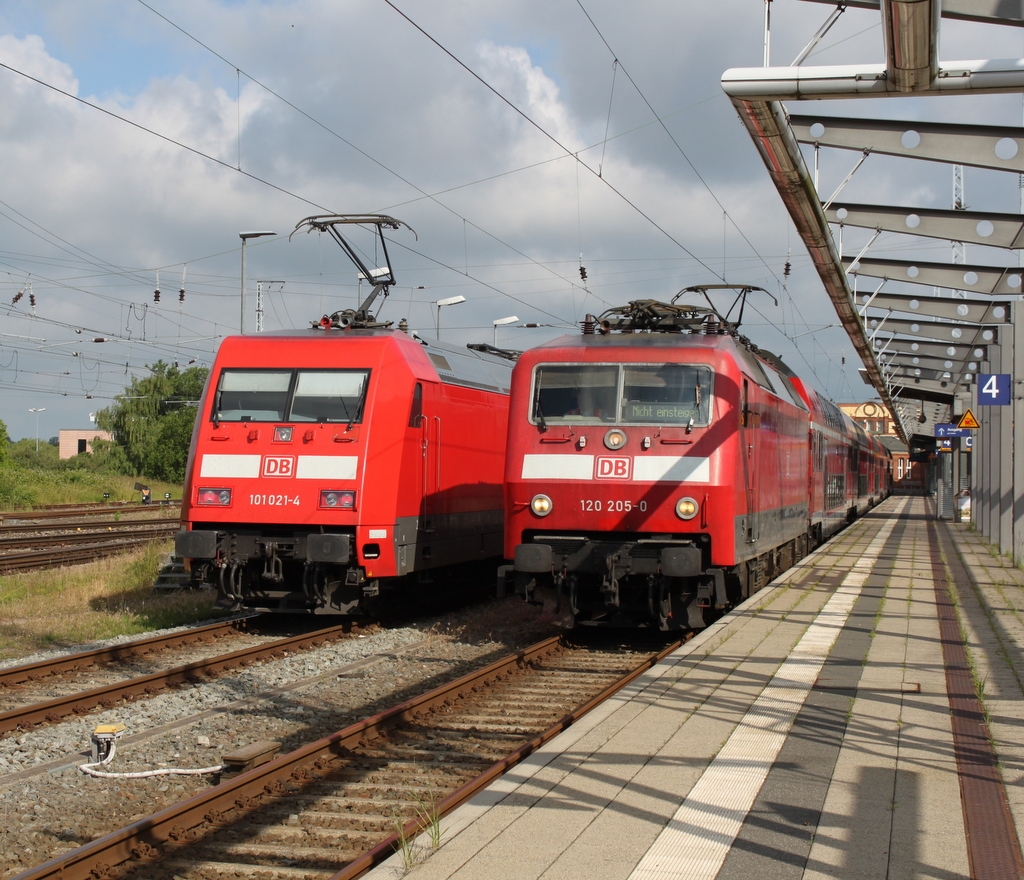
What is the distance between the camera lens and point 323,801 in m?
5.82

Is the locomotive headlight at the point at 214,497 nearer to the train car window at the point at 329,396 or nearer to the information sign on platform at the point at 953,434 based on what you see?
the train car window at the point at 329,396

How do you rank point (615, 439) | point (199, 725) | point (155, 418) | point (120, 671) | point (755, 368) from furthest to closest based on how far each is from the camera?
point (155, 418) < point (755, 368) < point (615, 439) < point (120, 671) < point (199, 725)

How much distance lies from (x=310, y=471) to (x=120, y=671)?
9.28 feet

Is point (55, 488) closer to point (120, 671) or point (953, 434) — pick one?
point (953, 434)

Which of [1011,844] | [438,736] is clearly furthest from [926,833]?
[438,736]

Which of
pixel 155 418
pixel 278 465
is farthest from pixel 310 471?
pixel 155 418

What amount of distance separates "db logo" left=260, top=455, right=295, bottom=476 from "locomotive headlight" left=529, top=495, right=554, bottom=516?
2.71 meters

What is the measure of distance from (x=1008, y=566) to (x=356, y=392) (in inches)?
467

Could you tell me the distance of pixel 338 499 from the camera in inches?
431

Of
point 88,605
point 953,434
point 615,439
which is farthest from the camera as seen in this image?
point 953,434

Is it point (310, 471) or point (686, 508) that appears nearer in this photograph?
point (686, 508)

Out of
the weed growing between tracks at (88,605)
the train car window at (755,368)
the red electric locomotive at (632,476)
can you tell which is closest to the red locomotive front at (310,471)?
the red electric locomotive at (632,476)

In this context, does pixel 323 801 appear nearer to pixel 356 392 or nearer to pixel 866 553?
pixel 356 392

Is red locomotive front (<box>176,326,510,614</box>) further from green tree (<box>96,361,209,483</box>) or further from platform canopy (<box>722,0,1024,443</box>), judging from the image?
green tree (<box>96,361,209,483</box>)
